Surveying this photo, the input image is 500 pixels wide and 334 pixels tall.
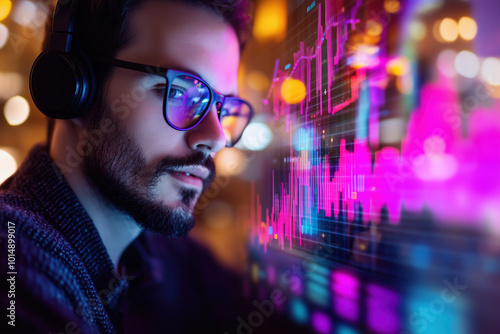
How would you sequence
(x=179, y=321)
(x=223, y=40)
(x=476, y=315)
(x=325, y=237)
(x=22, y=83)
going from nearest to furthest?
(x=476, y=315) → (x=325, y=237) → (x=223, y=40) → (x=179, y=321) → (x=22, y=83)

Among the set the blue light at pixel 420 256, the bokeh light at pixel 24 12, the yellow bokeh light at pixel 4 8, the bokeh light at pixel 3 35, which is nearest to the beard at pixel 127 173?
the blue light at pixel 420 256

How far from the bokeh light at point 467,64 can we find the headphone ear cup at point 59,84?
75cm

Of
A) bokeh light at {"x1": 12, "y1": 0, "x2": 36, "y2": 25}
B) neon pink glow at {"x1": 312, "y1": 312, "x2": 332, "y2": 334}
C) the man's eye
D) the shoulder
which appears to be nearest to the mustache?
the man's eye

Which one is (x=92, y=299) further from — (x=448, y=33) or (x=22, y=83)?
(x=22, y=83)

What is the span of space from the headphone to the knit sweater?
16 cm

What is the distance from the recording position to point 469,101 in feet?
1.23

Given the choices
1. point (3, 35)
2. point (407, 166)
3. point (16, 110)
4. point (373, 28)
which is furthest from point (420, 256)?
point (16, 110)

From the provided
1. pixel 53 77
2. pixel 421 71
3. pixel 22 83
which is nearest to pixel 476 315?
pixel 421 71

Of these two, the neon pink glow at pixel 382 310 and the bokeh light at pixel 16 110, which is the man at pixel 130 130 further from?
the bokeh light at pixel 16 110

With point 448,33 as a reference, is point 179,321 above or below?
below

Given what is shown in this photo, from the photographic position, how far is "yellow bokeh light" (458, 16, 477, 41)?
0.37 m

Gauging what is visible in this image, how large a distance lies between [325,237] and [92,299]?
0.50m

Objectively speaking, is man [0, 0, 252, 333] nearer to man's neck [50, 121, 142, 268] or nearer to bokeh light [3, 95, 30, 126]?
man's neck [50, 121, 142, 268]

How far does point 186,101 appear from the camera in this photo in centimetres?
77
